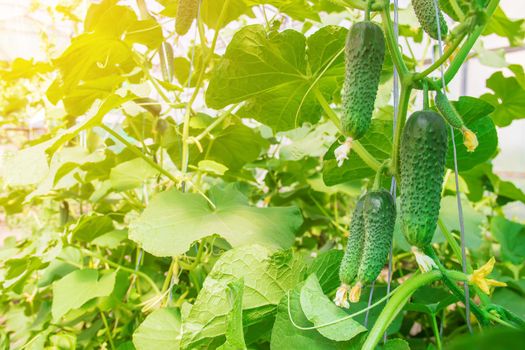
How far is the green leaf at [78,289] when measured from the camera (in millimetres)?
1026

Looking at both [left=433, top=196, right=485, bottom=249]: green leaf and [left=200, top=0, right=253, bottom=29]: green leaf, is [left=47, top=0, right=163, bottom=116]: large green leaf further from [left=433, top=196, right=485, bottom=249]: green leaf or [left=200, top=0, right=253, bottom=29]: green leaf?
[left=433, top=196, right=485, bottom=249]: green leaf

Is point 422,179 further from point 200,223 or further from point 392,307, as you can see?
point 200,223

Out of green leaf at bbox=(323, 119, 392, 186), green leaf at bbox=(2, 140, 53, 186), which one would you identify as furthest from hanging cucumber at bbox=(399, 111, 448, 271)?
green leaf at bbox=(2, 140, 53, 186)

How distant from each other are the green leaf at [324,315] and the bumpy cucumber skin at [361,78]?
215 millimetres

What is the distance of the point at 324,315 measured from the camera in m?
0.58

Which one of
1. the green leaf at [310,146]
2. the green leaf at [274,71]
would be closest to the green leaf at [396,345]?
the green leaf at [274,71]

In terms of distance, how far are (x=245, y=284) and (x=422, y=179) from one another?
0.31 meters

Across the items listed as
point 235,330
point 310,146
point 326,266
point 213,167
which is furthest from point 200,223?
point 310,146

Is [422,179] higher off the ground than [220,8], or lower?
lower

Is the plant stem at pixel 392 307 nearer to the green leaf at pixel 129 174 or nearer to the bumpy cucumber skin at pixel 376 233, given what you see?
the bumpy cucumber skin at pixel 376 233

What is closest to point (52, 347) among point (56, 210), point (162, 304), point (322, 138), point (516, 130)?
point (162, 304)

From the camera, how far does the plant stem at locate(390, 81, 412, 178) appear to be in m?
0.56

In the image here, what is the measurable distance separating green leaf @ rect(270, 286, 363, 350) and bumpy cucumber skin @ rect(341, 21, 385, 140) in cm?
25

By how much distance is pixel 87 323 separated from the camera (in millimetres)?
1444
